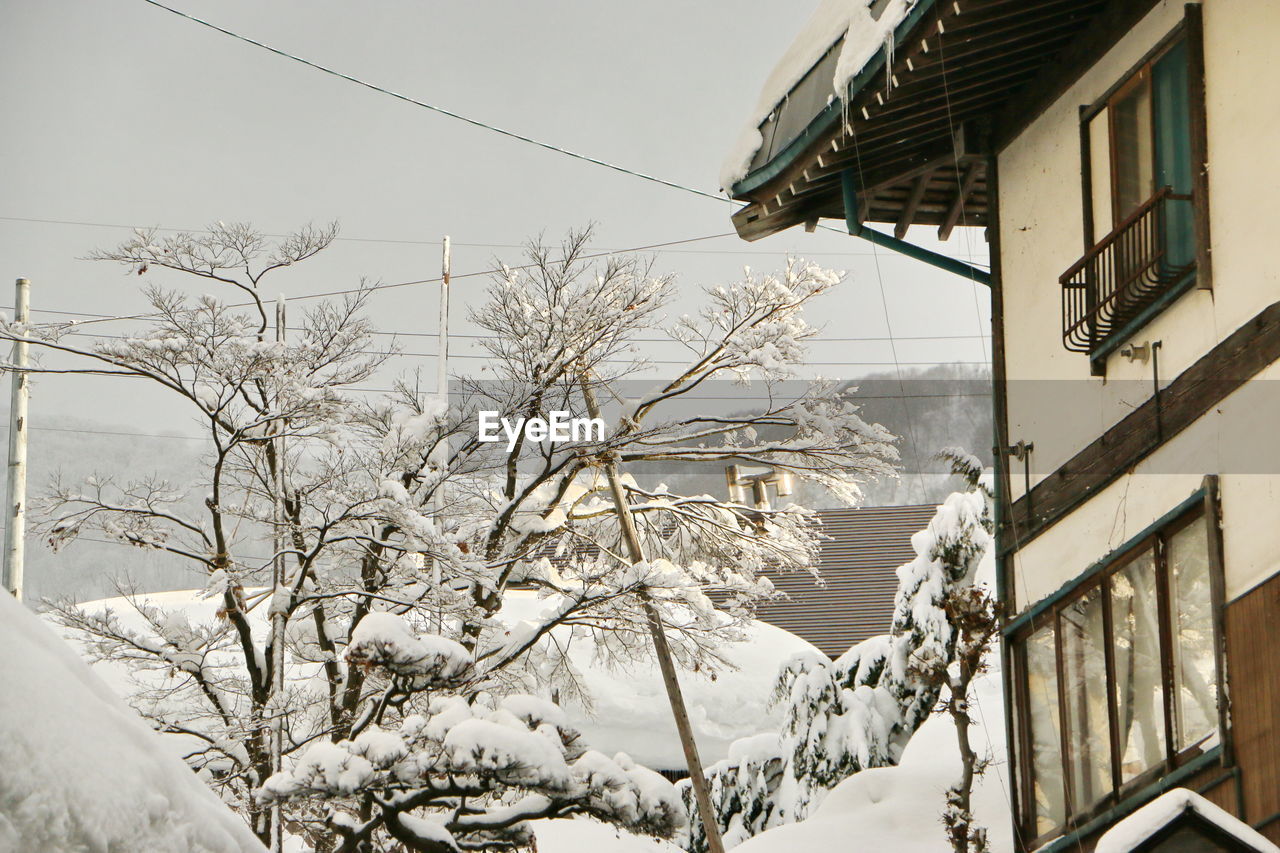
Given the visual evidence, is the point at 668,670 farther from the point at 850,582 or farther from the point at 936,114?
the point at 850,582

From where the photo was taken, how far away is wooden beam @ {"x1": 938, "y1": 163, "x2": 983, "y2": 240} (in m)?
10.0

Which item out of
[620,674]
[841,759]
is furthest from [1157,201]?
[620,674]

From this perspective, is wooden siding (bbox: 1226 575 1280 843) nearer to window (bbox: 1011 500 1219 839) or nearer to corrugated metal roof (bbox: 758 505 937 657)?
window (bbox: 1011 500 1219 839)

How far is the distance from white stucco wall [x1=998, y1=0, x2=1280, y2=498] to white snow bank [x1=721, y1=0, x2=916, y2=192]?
142cm

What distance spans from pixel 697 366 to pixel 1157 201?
12237 millimetres

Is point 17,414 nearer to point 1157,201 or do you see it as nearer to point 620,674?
point 620,674

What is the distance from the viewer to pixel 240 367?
14.0 meters

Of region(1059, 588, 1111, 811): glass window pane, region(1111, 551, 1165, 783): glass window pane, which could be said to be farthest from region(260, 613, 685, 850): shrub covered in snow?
region(1111, 551, 1165, 783): glass window pane

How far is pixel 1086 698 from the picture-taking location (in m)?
7.84

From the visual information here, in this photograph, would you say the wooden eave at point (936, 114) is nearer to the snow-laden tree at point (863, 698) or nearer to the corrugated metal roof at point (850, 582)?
the snow-laden tree at point (863, 698)

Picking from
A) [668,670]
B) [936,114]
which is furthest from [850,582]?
[936,114]

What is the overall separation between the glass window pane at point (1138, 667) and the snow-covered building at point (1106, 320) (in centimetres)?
1

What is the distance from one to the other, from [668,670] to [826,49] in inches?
365

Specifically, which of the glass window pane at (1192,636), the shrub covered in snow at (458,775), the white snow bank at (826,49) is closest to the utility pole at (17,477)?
the shrub covered in snow at (458,775)
